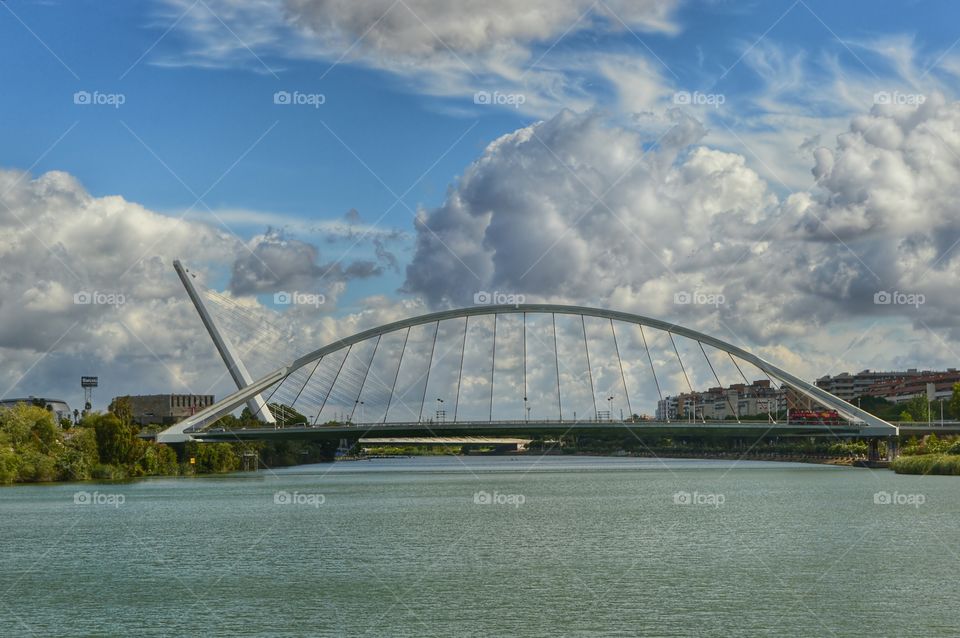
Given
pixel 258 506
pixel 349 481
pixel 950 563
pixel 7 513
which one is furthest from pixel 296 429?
pixel 950 563

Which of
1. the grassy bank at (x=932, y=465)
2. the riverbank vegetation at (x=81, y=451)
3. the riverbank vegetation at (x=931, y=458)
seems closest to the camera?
the riverbank vegetation at (x=81, y=451)

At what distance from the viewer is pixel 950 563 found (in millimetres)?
36531

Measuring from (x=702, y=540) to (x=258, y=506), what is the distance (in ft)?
96.6

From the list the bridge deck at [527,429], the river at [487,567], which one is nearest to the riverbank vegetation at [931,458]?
the bridge deck at [527,429]

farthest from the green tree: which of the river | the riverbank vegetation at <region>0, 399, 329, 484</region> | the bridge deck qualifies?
the river

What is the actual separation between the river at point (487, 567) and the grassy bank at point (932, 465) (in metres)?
31.4

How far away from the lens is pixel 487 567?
123 feet

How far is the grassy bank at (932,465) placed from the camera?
315 ft

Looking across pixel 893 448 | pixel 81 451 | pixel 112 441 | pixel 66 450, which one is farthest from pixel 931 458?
pixel 66 450

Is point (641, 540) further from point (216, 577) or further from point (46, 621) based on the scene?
point (46, 621)

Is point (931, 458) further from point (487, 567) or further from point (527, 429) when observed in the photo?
point (487, 567)

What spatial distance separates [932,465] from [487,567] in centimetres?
7108

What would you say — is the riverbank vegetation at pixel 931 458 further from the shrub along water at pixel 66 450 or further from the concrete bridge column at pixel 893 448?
the shrub along water at pixel 66 450

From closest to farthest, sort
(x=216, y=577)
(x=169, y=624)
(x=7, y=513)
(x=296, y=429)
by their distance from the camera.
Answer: (x=169, y=624) < (x=216, y=577) < (x=7, y=513) < (x=296, y=429)
